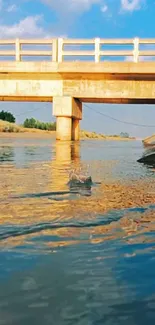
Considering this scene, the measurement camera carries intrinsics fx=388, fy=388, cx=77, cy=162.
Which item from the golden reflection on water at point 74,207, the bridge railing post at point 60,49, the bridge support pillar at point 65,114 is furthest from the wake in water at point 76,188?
the bridge railing post at point 60,49

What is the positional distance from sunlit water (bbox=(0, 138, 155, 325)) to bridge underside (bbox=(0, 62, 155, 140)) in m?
14.5

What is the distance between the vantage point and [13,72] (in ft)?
61.2

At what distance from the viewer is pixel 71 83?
19.0 meters

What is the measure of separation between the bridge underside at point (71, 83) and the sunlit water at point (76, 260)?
47.6ft

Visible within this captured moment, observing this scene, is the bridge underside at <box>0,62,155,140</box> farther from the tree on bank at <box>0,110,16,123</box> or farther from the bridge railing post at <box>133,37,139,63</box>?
the tree on bank at <box>0,110,16,123</box>

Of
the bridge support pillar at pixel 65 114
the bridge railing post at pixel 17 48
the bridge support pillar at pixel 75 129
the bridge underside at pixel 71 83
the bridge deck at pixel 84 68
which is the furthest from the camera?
the bridge support pillar at pixel 75 129

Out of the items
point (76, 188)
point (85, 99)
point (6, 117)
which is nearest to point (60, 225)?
point (76, 188)

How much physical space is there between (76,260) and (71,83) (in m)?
17.4

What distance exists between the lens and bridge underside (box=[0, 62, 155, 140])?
58.4 ft

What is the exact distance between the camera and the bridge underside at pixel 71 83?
17.8 m

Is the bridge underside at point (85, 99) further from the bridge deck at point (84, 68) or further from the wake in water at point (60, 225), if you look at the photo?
the wake in water at point (60, 225)

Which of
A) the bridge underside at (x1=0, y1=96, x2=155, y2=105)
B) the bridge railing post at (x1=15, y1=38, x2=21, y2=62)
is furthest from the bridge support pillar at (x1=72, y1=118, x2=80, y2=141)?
the bridge railing post at (x1=15, y1=38, x2=21, y2=62)

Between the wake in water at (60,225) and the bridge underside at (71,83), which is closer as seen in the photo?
the wake in water at (60,225)

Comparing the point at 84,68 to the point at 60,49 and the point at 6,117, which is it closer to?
the point at 60,49
